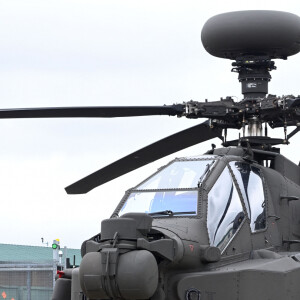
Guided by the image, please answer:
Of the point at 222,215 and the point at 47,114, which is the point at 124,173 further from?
→ the point at 222,215

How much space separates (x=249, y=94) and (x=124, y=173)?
1890 mm

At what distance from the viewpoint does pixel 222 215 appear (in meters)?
9.91

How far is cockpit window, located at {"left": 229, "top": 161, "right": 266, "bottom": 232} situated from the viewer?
33.9 feet

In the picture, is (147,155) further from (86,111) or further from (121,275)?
(121,275)

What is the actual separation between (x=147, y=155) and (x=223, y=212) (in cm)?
318

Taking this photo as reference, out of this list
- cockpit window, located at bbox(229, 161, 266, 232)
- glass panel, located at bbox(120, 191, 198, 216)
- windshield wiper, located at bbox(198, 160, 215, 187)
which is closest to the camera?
glass panel, located at bbox(120, 191, 198, 216)

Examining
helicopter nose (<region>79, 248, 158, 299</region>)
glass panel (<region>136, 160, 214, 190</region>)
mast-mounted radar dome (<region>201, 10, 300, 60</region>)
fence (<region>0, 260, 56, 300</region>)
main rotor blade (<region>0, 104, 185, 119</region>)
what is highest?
mast-mounted radar dome (<region>201, 10, 300, 60</region>)

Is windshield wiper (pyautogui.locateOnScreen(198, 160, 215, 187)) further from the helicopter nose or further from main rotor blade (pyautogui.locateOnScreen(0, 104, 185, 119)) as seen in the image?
main rotor blade (pyautogui.locateOnScreen(0, 104, 185, 119))

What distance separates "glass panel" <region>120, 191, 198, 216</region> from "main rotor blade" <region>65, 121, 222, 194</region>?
91.3 inches

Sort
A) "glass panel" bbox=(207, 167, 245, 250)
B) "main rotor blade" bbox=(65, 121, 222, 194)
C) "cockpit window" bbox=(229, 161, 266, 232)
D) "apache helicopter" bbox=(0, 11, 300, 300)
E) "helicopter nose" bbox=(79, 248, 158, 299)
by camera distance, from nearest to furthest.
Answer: "helicopter nose" bbox=(79, 248, 158, 299) → "apache helicopter" bbox=(0, 11, 300, 300) → "glass panel" bbox=(207, 167, 245, 250) → "cockpit window" bbox=(229, 161, 266, 232) → "main rotor blade" bbox=(65, 121, 222, 194)

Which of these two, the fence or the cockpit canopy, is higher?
the cockpit canopy

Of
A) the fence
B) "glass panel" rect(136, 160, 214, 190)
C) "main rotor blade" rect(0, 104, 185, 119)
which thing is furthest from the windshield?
the fence

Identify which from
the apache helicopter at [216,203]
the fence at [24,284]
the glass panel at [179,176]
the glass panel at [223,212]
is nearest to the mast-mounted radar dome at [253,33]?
the apache helicopter at [216,203]

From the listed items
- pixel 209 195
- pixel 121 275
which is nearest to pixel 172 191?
pixel 209 195
